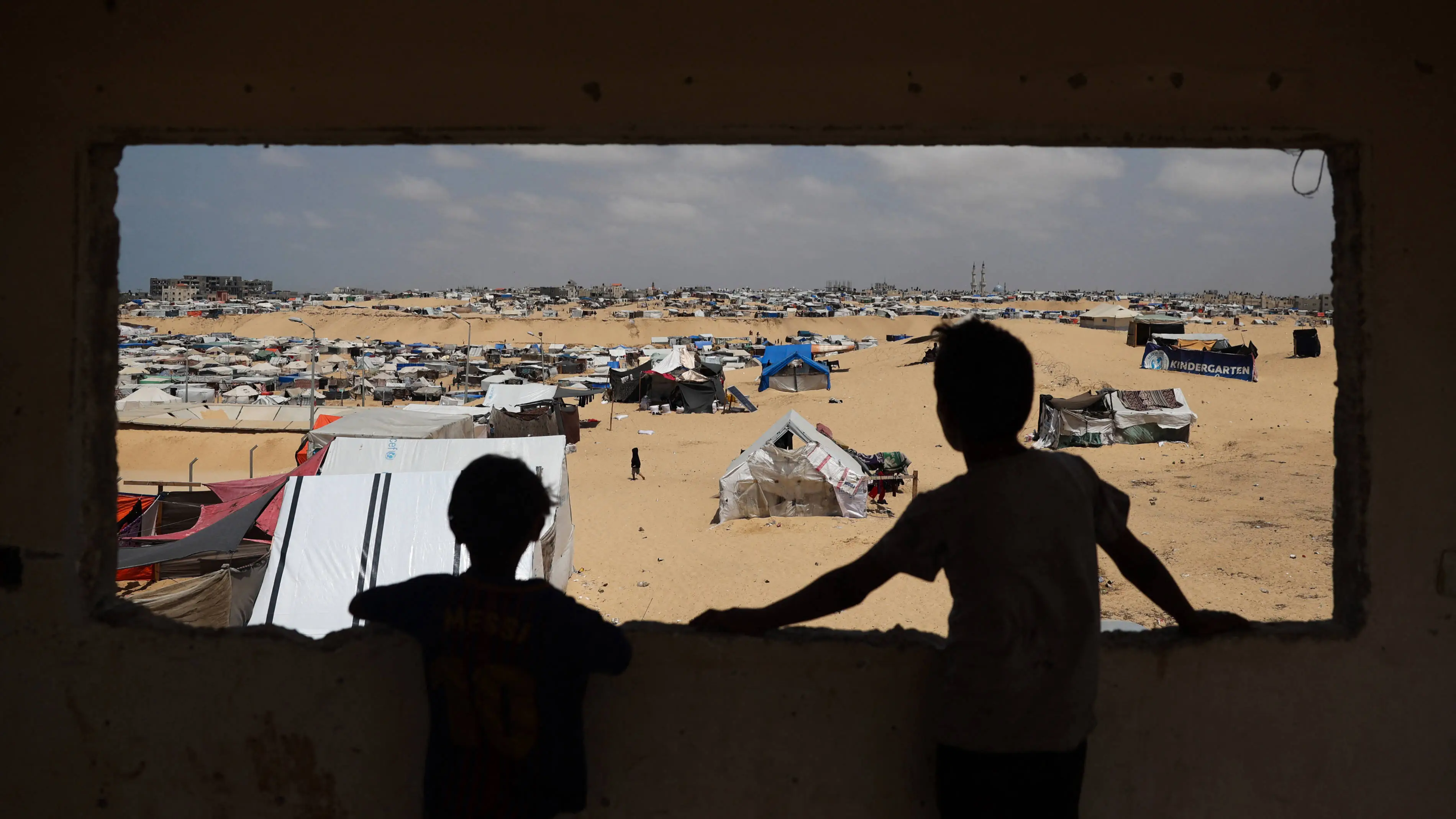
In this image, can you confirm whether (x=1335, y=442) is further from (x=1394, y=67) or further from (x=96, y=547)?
(x=96, y=547)

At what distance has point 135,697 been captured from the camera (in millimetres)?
2346

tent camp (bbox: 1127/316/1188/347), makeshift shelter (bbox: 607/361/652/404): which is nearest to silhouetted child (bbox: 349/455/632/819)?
makeshift shelter (bbox: 607/361/652/404)

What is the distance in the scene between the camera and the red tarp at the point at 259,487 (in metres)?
10.7

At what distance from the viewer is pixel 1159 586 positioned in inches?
78.3

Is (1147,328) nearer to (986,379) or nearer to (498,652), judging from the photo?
(986,379)

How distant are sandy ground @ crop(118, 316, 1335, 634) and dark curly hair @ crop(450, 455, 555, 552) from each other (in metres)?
4.24

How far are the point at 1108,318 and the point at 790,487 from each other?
56762 mm

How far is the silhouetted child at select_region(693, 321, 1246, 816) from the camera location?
1.71 meters

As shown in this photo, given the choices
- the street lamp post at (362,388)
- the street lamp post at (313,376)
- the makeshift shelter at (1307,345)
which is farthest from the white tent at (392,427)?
the makeshift shelter at (1307,345)

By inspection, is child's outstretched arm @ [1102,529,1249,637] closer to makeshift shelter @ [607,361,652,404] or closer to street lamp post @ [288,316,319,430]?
street lamp post @ [288,316,319,430]

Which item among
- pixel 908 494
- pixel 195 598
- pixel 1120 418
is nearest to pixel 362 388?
pixel 908 494

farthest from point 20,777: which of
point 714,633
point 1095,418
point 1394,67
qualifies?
point 1095,418

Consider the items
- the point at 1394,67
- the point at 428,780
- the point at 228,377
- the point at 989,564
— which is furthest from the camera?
the point at 228,377

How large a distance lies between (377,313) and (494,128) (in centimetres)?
12670
